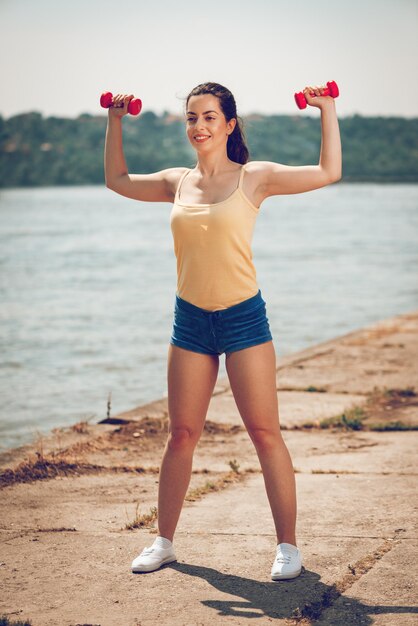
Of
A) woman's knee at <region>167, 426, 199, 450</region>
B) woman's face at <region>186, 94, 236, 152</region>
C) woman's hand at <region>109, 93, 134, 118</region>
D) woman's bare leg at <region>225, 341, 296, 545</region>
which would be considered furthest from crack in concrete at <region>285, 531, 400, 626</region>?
woman's hand at <region>109, 93, 134, 118</region>

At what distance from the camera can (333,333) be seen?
13.5 m

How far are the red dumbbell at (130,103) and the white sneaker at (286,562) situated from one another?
189 cm

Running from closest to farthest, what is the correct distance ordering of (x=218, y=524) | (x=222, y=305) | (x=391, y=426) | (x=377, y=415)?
(x=222, y=305) < (x=218, y=524) < (x=391, y=426) < (x=377, y=415)

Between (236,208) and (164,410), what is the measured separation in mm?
3677

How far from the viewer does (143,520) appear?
4.67 m

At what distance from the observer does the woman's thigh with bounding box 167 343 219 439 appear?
3.96m

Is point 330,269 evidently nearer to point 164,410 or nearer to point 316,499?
Result: point 164,410

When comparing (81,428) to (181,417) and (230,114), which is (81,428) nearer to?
(181,417)

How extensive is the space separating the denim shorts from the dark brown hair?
63cm

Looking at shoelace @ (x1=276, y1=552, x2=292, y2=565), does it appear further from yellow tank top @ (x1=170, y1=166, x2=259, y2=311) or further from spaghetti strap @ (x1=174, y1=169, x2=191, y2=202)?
spaghetti strap @ (x1=174, y1=169, x2=191, y2=202)

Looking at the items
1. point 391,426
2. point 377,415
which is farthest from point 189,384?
point 377,415

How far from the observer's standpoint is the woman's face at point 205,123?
403 centimetres

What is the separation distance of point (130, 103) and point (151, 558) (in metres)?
1.89

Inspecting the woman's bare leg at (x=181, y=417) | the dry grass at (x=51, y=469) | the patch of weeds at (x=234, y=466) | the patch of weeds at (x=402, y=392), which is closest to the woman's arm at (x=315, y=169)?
the woman's bare leg at (x=181, y=417)
